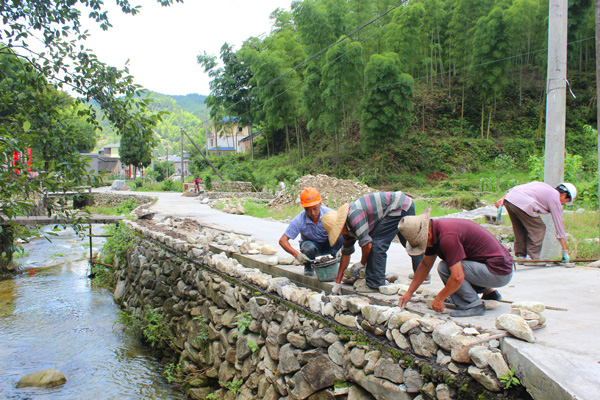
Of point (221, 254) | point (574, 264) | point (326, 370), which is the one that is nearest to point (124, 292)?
point (221, 254)

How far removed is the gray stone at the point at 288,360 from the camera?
4271 millimetres

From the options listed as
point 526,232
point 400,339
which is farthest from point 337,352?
point 526,232

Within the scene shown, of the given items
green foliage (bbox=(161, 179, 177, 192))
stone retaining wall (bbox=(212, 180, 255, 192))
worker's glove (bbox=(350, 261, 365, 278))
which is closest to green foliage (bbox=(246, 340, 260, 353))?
worker's glove (bbox=(350, 261, 365, 278))

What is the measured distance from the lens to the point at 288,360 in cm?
436

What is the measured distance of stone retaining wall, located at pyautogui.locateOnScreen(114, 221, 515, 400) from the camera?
2.81 meters

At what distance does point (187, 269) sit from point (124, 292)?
3621 millimetres

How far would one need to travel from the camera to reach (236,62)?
39812 mm

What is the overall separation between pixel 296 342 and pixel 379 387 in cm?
133

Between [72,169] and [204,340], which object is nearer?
[72,169]

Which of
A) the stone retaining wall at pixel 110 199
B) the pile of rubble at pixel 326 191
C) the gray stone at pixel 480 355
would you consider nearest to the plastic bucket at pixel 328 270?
the gray stone at pixel 480 355

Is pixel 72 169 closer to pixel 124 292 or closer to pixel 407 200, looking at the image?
pixel 407 200

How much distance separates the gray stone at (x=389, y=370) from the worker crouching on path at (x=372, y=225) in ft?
3.13

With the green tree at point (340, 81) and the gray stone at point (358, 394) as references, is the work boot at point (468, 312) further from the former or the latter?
the green tree at point (340, 81)

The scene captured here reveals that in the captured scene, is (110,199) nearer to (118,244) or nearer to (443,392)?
(118,244)
